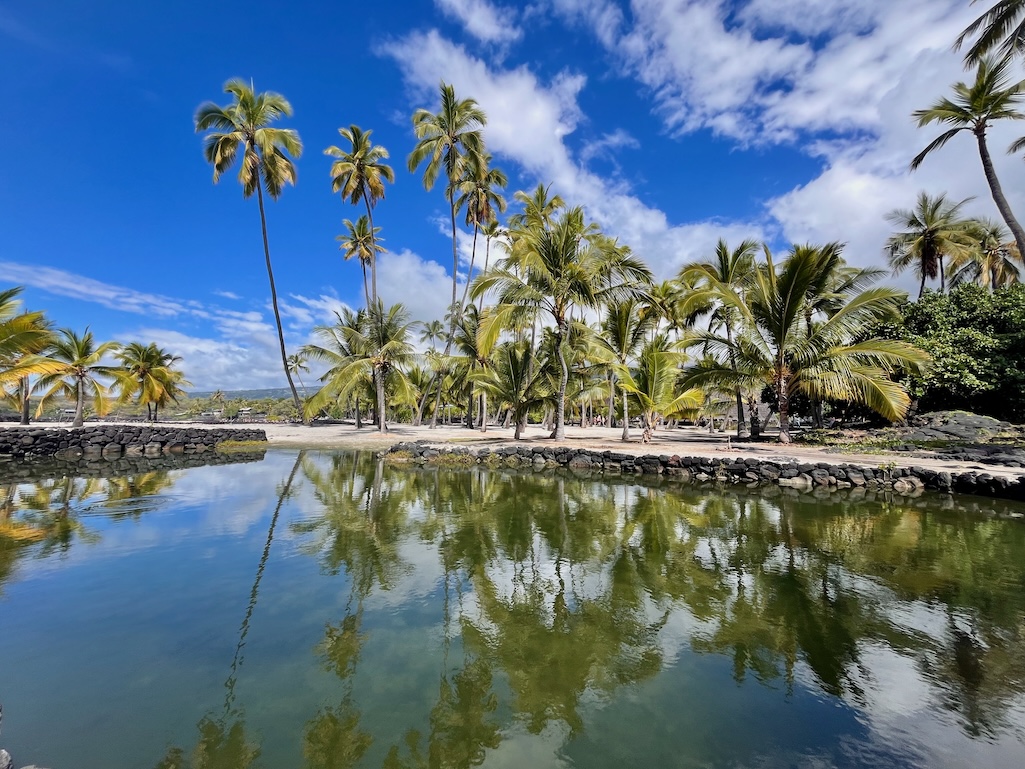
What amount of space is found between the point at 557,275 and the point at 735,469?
9290 millimetres

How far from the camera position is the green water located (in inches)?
103

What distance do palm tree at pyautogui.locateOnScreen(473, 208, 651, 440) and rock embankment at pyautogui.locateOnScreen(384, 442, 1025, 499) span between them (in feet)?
13.3

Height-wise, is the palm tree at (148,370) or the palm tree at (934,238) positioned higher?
the palm tree at (934,238)

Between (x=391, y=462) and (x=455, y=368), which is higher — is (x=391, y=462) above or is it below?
below

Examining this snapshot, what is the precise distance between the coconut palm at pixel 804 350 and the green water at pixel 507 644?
24.3 ft

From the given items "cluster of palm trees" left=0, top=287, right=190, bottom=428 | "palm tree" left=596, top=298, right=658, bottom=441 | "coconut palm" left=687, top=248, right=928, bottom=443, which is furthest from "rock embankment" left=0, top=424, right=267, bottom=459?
"coconut palm" left=687, top=248, right=928, bottom=443

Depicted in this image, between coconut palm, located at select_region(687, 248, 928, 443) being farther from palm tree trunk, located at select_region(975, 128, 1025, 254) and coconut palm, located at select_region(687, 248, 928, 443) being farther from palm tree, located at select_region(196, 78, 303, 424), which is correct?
palm tree, located at select_region(196, 78, 303, 424)

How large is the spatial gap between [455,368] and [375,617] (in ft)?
91.7

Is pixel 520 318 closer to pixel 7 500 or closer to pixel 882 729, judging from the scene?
pixel 7 500

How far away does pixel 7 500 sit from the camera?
9062mm

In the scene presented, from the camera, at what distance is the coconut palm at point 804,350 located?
46.0 ft

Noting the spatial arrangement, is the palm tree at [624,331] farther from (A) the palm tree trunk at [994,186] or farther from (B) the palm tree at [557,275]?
(A) the palm tree trunk at [994,186]

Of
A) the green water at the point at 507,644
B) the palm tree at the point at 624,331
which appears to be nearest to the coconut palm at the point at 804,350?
the palm tree at the point at 624,331

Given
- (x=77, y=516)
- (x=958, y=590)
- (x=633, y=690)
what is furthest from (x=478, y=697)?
(x=77, y=516)
